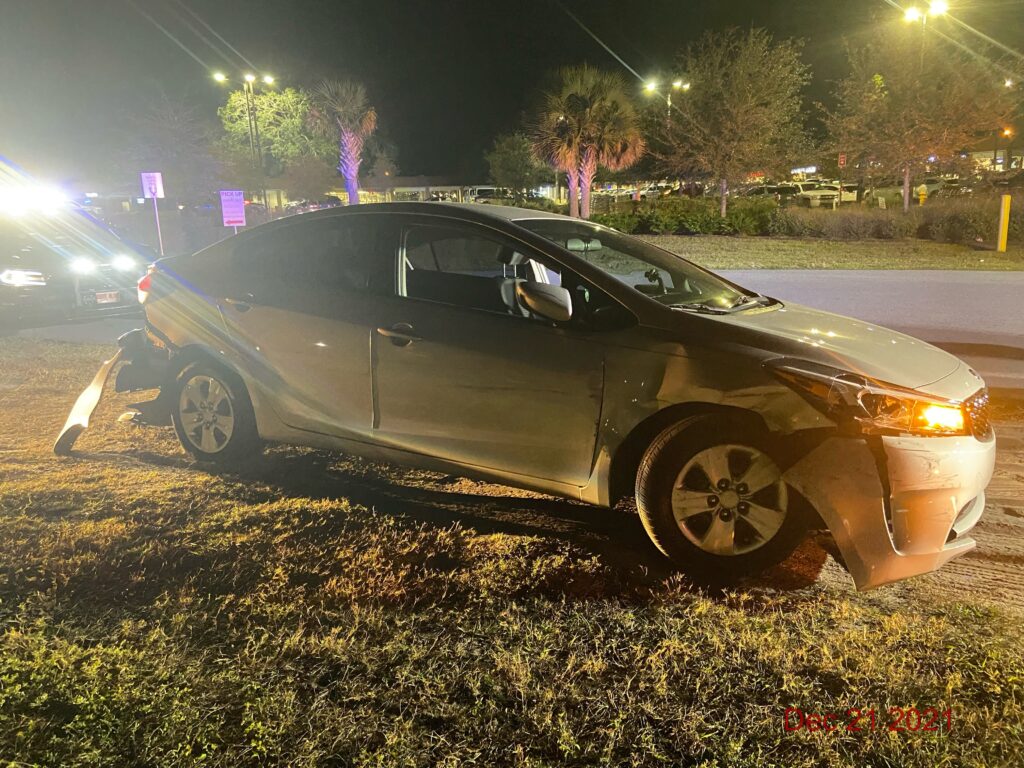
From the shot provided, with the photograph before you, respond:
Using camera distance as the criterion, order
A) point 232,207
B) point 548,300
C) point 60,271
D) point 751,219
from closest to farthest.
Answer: point 548,300, point 60,271, point 232,207, point 751,219

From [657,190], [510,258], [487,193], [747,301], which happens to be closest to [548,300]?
[510,258]

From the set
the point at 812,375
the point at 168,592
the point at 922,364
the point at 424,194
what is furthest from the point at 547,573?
the point at 424,194

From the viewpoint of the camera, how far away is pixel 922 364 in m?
3.35

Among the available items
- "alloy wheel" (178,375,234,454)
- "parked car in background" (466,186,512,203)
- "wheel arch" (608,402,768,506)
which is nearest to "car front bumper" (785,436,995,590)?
"wheel arch" (608,402,768,506)

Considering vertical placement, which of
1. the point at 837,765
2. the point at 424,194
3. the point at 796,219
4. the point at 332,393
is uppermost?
the point at 424,194

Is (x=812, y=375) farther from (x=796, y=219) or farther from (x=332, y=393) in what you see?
(x=796, y=219)

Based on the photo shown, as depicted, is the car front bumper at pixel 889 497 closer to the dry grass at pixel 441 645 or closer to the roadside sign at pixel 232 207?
the dry grass at pixel 441 645

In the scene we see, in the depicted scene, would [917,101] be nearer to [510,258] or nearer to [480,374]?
[510,258]

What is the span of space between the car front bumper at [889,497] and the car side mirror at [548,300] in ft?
4.07

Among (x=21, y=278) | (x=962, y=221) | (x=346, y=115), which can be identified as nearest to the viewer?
(x=21, y=278)

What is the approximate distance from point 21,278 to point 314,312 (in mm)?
8237

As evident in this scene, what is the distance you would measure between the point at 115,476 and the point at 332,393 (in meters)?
1.66

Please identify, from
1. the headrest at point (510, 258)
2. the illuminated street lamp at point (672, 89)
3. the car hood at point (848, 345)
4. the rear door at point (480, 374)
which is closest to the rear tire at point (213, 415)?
the rear door at point (480, 374)

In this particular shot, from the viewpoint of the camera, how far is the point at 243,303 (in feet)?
14.9
